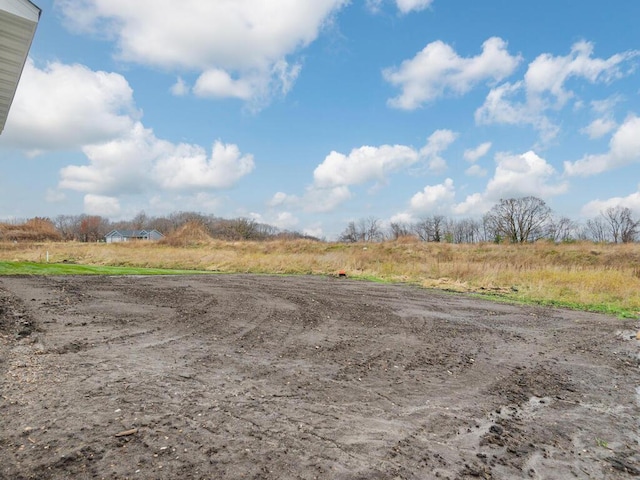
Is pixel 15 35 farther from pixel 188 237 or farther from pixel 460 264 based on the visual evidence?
pixel 188 237

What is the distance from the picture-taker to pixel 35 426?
115 inches

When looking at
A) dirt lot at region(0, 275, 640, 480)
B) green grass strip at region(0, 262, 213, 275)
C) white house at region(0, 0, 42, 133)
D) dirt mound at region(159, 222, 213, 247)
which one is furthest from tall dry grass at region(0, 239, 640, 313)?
white house at region(0, 0, 42, 133)

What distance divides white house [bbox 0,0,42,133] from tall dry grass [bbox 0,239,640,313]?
49.1ft

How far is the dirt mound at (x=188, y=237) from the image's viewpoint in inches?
1695

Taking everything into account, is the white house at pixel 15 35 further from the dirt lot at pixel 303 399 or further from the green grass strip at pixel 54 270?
the green grass strip at pixel 54 270

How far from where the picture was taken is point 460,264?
20531 millimetres

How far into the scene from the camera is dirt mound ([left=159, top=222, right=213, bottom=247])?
1695 inches

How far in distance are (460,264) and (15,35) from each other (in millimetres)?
19778

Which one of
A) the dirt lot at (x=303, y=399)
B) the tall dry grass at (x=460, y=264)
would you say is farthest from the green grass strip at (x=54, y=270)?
the dirt lot at (x=303, y=399)

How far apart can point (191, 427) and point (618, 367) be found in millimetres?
6032

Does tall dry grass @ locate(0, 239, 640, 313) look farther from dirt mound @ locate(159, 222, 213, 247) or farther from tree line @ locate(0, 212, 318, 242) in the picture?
tree line @ locate(0, 212, 318, 242)

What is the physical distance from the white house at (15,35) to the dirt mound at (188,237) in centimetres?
3757

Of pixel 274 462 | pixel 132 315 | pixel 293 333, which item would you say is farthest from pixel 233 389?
pixel 132 315

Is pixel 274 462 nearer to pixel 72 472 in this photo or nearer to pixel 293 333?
pixel 72 472
